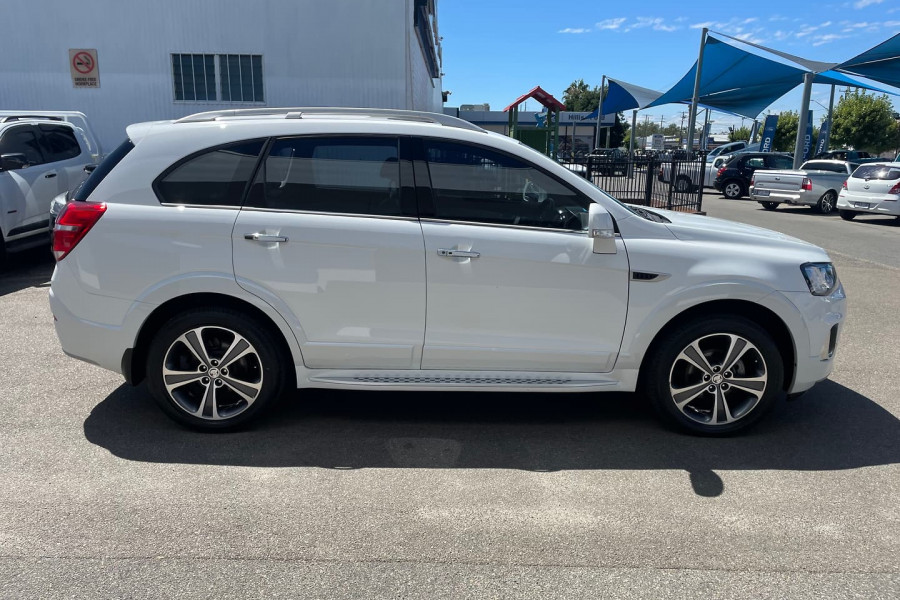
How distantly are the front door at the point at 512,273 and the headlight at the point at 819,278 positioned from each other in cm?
112

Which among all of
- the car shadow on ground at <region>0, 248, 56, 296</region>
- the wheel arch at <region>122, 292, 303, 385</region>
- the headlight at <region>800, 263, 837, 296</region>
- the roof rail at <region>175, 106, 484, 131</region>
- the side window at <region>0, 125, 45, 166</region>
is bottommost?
the car shadow on ground at <region>0, 248, 56, 296</region>

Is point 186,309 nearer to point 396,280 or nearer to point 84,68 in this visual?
point 396,280

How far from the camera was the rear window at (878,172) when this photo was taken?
16.9 meters

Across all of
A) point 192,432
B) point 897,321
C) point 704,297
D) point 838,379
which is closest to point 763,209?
point 897,321

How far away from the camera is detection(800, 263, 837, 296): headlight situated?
13.4ft

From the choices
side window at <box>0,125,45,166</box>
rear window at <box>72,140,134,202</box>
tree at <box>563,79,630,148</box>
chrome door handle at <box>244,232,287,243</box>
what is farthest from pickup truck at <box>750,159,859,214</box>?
tree at <box>563,79,630,148</box>

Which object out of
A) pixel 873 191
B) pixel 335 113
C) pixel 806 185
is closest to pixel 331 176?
pixel 335 113

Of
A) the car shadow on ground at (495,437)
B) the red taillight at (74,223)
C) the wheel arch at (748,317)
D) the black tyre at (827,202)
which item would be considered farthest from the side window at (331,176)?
the black tyre at (827,202)

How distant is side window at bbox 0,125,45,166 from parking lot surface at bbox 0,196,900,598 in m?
5.14

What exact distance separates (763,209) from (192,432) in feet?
67.7

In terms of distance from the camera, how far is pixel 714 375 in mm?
4086

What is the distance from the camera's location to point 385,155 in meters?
4.05

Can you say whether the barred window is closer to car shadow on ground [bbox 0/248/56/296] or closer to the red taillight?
car shadow on ground [bbox 0/248/56/296]

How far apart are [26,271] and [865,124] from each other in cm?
5567
